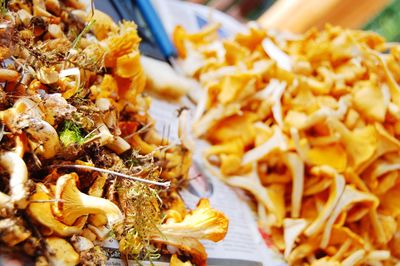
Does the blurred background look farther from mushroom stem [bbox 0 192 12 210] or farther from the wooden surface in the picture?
mushroom stem [bbox 0 192 12 210]

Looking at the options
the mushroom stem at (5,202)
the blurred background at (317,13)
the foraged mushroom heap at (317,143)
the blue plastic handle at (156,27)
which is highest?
the mushroom stem at (5,202)

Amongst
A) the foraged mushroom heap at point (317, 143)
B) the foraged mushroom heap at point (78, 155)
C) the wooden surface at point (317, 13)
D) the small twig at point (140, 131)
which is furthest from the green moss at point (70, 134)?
the wooden surface at point (317, 13)

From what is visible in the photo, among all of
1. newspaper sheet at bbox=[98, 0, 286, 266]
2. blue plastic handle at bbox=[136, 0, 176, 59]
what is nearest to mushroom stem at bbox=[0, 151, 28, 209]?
newspaper sheet at bbox=[98, 0, 286, 266]

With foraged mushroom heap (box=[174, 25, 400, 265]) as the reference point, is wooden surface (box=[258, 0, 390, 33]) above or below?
below

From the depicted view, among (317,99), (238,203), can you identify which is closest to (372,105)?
(317,99)

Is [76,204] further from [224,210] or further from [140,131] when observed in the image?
[224,210]

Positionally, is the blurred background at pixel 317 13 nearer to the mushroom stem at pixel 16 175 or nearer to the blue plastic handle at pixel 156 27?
the blue plastic handle at pixel 156 27

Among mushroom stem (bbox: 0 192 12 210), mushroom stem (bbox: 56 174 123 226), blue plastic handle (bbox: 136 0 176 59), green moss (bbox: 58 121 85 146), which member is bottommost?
blue plastic handle (bbox: 136 0 176 59)
